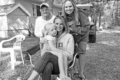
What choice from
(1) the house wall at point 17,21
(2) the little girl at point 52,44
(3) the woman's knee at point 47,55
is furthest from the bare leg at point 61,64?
(1) the house wall at point 17,21

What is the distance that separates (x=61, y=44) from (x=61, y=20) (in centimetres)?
41

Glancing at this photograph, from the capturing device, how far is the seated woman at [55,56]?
6.36 ft

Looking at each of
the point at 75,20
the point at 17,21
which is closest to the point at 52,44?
the point at 75,20

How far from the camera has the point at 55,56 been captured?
2023 mm

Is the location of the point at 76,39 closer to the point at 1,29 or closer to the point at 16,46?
the point at 16,46

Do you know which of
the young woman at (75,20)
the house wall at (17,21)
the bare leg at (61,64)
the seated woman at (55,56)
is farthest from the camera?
the house wall at (17,21)

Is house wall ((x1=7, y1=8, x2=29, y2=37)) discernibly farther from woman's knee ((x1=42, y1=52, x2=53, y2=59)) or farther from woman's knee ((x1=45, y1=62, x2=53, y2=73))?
woman's knee ((x1=45, y1=62, x2=53, y2=73))

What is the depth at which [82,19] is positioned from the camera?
91.4 inches

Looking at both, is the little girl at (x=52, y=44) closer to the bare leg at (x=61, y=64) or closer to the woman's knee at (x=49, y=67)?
the bare leg at (x=61, y=64)

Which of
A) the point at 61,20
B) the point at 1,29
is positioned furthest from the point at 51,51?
the point at 1,29

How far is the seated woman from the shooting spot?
1938 millimetres

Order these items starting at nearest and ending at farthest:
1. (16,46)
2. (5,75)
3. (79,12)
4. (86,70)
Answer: (79,12), (5,75), (86,70), (16,46)

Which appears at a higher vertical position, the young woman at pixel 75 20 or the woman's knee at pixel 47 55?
the young woman at pixel 75 20

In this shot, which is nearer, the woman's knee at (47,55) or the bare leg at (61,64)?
the bare leg at (61,64)
